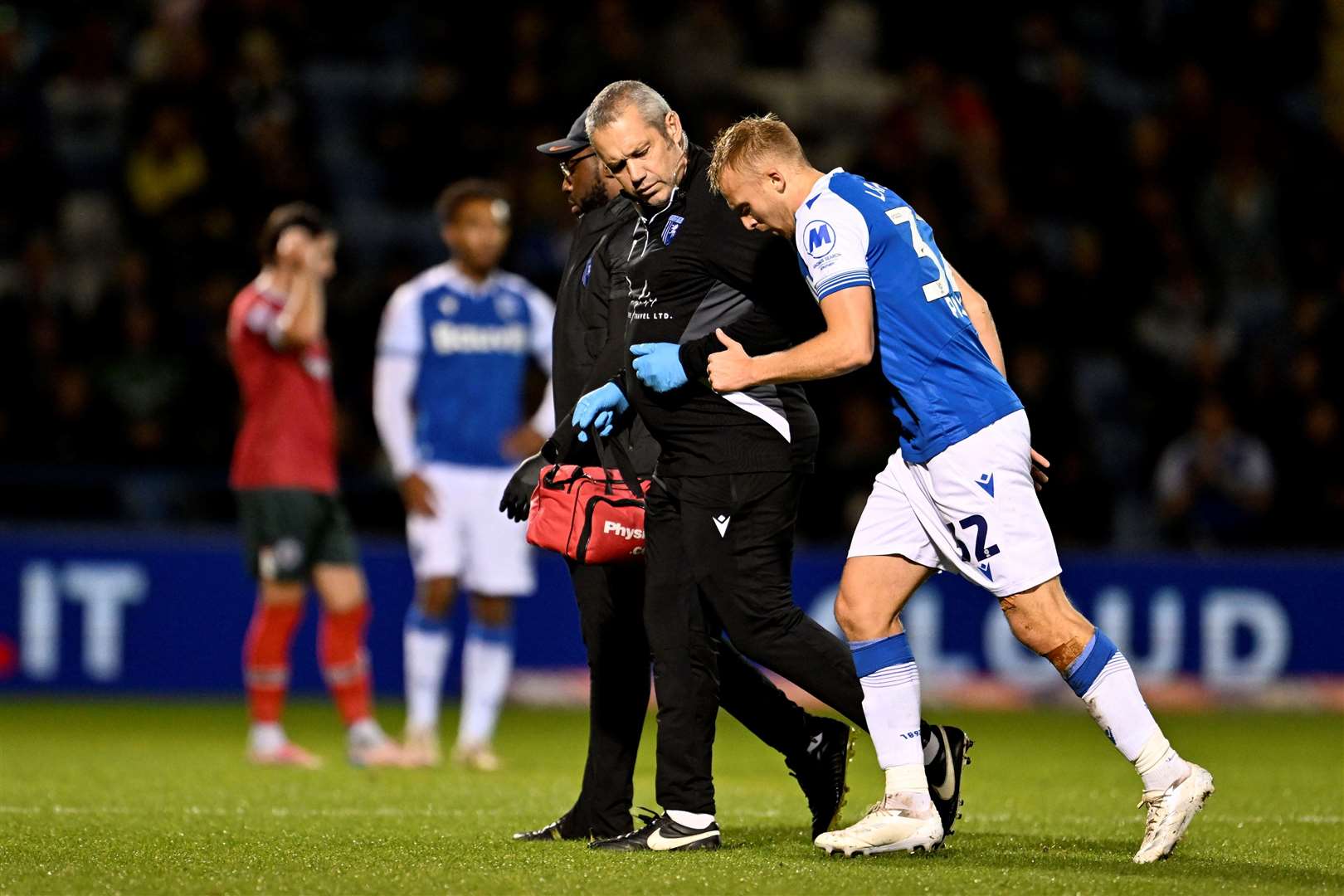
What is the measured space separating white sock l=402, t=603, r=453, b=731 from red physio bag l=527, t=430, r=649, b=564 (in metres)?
3.53

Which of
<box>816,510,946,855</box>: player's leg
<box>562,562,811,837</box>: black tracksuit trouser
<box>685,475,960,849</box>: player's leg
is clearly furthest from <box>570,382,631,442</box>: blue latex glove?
<box>816,510,946,855</box>: player's leg

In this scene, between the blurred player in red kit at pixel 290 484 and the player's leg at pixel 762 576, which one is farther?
the blurred player in red kit at pixel 290 484

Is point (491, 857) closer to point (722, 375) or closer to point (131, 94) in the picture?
point (722, 375)

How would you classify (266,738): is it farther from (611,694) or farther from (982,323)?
(982,323)

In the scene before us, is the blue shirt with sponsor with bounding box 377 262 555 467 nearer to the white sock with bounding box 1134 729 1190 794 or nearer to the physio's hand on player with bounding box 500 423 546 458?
the physio's hand on player with bounding box 500 423 546 458

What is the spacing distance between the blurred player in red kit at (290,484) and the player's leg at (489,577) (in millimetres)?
497

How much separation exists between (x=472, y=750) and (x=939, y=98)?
8824mm

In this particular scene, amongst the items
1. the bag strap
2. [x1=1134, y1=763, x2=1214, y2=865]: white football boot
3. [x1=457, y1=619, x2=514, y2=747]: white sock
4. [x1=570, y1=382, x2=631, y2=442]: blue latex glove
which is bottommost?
[x1=457, y1=619, x2=514, y2=747]: white sock

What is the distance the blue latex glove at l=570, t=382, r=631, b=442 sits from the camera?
5742mm

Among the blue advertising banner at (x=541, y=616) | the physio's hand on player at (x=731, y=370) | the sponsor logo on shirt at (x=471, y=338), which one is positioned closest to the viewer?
the physio's hand on player at (x=731, y=370)

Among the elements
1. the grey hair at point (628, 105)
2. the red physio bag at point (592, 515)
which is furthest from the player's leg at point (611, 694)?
the grey hair at point (628, 105)

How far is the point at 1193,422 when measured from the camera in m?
13.9

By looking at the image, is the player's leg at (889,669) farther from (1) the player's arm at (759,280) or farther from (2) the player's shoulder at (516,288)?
(2) the player's shoulder at (516,288)

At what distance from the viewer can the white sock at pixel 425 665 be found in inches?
368
